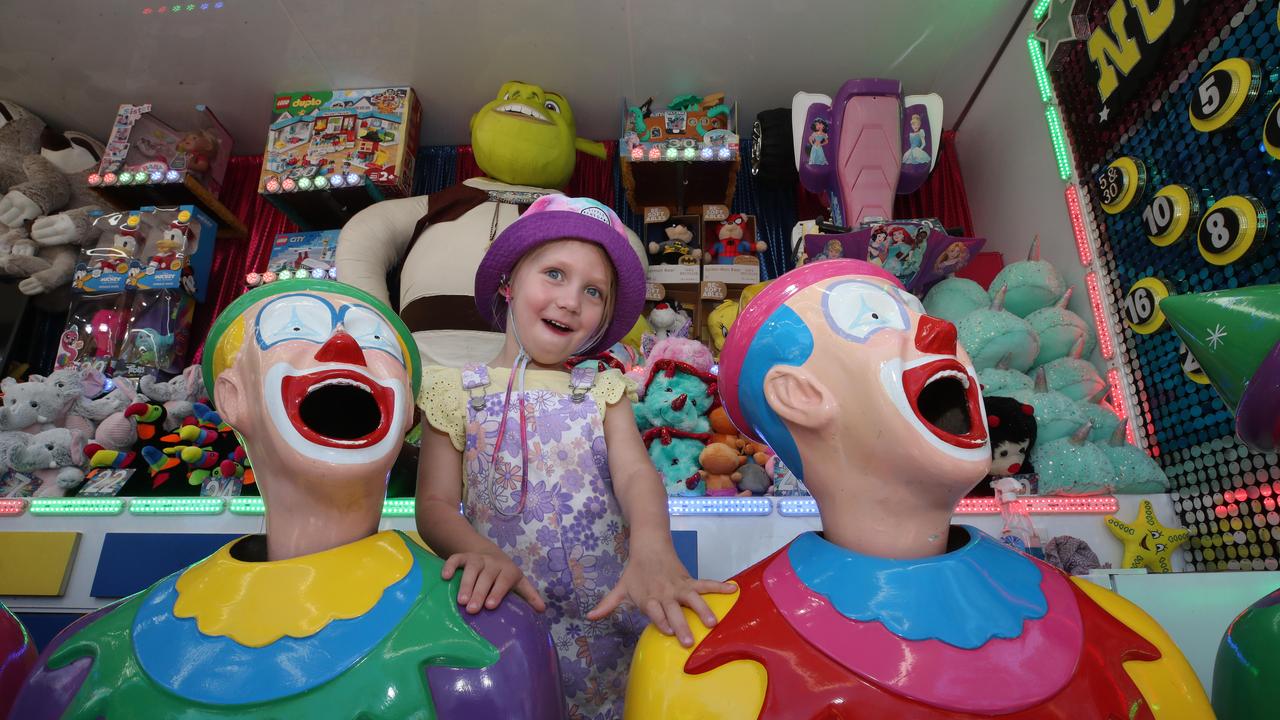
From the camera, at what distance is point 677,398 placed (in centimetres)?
222

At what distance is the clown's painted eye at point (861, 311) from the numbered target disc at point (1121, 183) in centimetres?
193

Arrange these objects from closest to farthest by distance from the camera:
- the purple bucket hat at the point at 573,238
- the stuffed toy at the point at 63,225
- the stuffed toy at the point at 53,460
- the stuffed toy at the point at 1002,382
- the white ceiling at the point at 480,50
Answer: the purple bucket hat at the point at 573,238 → the stuffed toy at the point at 1002,382 → the stuffed toy at the point at 53,460 → the white ceiling at the point at 480,50 → the stuffed toy at the point at 63,225

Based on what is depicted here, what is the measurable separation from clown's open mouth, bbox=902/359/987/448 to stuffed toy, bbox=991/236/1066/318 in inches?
71.8

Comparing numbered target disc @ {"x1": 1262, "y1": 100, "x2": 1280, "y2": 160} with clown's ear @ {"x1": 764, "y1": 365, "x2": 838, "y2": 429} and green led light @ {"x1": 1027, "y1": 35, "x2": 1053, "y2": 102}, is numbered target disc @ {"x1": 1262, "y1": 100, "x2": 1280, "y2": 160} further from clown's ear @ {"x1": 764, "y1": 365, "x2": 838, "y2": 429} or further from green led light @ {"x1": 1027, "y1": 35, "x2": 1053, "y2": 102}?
clown's ear @ {"x1": 764, "y1": 365, "x2": 838, "y2": 429}

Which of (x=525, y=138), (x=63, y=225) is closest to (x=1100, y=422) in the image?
(x=525, y=138)

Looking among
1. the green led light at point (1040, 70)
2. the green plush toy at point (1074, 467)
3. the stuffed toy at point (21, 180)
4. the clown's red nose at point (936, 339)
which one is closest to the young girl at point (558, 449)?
the clown's red nose at point (936, 339)

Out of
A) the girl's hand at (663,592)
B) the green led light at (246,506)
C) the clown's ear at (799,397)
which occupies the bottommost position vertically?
the green led light at (246,506)

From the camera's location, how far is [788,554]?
0.88 metres

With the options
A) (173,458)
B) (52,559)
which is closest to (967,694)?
(52,559)

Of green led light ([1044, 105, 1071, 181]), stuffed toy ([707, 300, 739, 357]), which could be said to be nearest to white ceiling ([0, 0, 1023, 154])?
green led light ([1044, 105, 1071, 181])

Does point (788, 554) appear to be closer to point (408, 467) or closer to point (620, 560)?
point (620, 560)

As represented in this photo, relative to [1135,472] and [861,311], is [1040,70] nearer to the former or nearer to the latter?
[1135,472]

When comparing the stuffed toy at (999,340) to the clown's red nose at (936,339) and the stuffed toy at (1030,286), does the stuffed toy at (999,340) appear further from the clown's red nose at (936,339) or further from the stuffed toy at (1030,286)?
the clown's red nose at (936,339)

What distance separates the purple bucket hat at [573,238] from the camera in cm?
132
